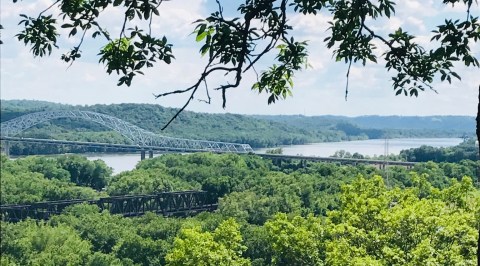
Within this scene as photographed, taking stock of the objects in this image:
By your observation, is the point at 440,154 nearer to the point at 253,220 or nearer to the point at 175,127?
the point at 253,220

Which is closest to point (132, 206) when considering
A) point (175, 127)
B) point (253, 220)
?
point (253, 220)

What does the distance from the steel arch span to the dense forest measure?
3826cm

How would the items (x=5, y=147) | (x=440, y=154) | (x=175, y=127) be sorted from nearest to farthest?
(x=440, y=154) < (x=5, y=147) < (x=175, y=127)

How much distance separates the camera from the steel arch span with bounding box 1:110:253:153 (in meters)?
127

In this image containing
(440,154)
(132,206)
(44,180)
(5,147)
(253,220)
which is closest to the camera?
(253,220)

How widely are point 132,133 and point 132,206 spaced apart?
247 ft

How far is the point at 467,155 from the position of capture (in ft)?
301

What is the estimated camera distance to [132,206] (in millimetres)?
53406

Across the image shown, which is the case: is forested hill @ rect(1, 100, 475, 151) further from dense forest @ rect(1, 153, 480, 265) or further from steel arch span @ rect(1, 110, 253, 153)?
dense forest @ rect(1, 153, 480, 265)

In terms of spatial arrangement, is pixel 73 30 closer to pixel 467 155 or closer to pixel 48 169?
pixel 48 169

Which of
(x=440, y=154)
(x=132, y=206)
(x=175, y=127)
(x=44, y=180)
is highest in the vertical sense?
(x=175, y=127)

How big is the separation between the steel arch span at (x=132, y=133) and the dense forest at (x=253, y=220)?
3826 centimetres

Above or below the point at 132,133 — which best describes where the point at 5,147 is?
below

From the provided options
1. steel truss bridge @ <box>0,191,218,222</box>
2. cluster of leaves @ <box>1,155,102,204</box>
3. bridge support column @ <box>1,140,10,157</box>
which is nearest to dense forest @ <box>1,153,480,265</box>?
cluster of leaves @ <box>1,155,102,204</box>
